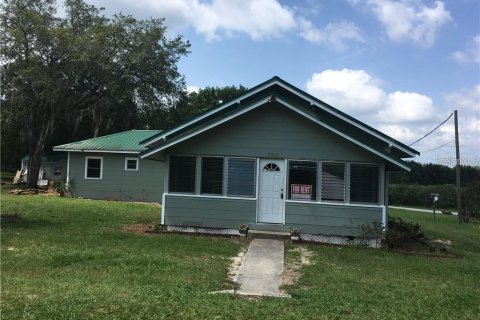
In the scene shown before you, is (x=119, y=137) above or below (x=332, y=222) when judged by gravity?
above

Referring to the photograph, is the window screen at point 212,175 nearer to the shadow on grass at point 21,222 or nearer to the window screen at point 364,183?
the window screen at point 364,183

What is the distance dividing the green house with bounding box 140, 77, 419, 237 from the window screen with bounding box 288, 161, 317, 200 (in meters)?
0.03

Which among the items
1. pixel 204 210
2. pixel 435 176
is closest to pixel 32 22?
pixel 204 210

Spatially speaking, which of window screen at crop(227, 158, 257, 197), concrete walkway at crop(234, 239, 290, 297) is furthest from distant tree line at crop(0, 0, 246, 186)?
concrete walkway at crop(234, 239, 290, 297)

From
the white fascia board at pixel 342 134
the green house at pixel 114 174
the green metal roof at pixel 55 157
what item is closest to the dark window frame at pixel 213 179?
the white fascia board at pixel 342 134

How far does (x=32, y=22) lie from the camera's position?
1183 inches

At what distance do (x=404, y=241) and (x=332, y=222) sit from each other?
7.17ft

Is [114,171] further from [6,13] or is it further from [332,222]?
[332,222]

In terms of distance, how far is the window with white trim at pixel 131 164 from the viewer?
26156 millimetres

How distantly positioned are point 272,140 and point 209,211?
9.04ft

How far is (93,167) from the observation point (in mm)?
26562

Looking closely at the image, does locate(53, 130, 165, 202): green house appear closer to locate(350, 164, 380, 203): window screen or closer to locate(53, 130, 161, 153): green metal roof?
locate(53, 130, 161, 153): green metal roof

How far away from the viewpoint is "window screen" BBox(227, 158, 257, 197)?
47.5 feet

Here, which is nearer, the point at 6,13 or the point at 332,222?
the point at 332,222
